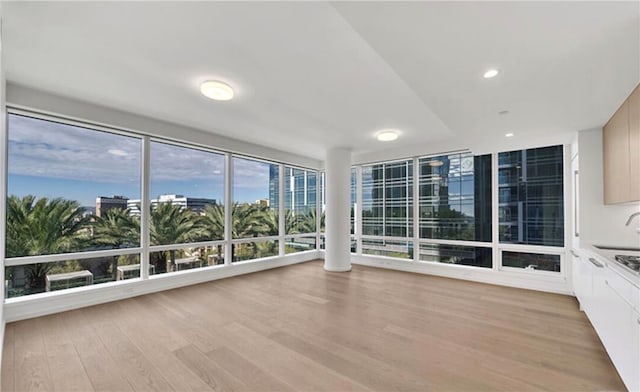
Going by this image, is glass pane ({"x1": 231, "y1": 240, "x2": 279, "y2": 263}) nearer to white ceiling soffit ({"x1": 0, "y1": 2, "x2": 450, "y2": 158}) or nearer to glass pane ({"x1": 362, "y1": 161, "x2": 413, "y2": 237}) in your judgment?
glass pane ({"x1": 362, "y1": 161, "x2": 413, "y2": 237})

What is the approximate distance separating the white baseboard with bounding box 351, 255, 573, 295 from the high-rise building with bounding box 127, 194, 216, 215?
13.0 feet

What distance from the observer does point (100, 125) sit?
4.05m

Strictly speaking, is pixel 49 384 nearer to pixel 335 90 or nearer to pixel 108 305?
pixel 108 305

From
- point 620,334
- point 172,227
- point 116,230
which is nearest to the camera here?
point 620,334

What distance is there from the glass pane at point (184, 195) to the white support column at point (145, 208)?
0.25ft

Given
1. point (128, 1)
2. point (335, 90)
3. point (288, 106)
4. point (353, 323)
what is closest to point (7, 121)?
point (128, 1)

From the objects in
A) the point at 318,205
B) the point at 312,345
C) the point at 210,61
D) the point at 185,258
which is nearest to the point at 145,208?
the point at 185,258

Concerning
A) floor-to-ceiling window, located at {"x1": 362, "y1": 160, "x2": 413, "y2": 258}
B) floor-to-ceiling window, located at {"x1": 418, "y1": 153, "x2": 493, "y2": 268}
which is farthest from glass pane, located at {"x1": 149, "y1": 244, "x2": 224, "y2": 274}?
floor-to-ceiling window, located at {"x1": 418, "y1": 153, "x2": 493, "y2": 268}

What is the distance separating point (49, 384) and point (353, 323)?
9.05 feet

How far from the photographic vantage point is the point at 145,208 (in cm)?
450

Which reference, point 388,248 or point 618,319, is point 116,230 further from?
point 618,319

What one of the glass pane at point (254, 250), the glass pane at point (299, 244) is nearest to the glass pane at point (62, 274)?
the glass pane at point (254, 250)

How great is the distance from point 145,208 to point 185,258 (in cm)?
116

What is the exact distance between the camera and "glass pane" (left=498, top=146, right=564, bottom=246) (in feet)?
15.7
